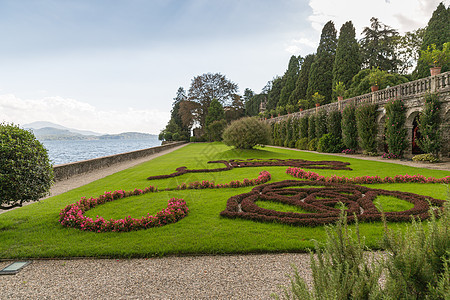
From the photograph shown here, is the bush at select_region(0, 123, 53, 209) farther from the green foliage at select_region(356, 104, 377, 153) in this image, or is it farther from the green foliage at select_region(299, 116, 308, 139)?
the green foliage at select_region(299, 116, 308, 139)

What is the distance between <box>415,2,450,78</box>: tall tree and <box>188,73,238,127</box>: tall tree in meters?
46.1

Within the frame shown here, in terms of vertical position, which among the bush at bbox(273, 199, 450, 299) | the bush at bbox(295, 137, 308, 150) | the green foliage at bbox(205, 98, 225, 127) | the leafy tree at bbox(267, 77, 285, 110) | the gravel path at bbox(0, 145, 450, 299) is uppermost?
the leafy tree at bbox(267, 77, 285, 110)

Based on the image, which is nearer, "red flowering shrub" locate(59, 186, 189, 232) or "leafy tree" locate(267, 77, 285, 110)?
"red flowering shrub" locate(59, 186, 189, 232)

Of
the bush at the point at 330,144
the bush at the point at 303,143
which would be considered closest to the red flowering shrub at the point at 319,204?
the bush at the point at 330,144

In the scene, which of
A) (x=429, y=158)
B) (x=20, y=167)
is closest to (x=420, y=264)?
(x=20, y=167)

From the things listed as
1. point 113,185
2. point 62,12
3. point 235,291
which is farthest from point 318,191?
point 62,12

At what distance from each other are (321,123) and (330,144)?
289cm

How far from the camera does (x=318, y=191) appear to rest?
7.09 metres

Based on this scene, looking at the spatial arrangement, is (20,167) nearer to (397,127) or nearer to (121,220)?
(121,220)

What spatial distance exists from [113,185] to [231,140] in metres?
12.7

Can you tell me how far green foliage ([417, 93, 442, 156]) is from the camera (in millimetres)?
12656

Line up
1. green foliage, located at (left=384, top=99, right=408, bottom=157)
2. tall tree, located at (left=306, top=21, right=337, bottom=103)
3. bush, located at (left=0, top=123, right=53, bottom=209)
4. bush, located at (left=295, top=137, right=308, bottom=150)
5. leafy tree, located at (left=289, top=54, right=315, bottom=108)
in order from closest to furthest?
1. bush, located at (left=0, top=123, right=53, bottom=209)
2. green foliage, located at (left=384, top=99, right=408, bottom=157)
3. bush, located at (left=295, top=137, right=308, bottom=150)
4. tall tree, located at (left=306, top=21, right=337, bottom=103)
5. leafy tree, located at (left=289, top=54, right=315, bottom=108)

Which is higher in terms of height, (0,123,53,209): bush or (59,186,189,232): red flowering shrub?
(0,123,53,209): bush

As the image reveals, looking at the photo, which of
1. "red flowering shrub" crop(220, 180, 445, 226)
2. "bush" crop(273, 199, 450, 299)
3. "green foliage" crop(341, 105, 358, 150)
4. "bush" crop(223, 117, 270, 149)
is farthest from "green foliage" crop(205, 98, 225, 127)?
"bush" crop(273, 199, 450, 299)
